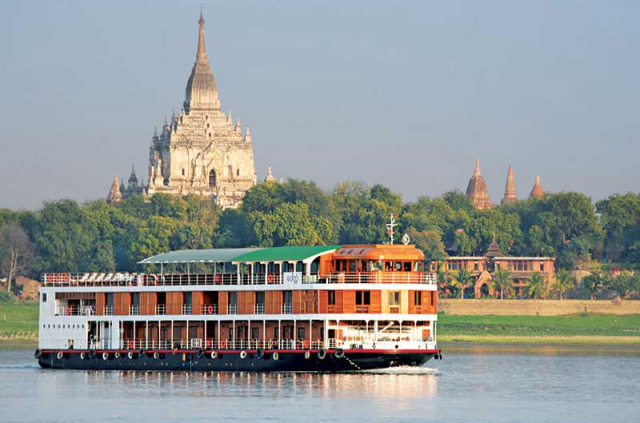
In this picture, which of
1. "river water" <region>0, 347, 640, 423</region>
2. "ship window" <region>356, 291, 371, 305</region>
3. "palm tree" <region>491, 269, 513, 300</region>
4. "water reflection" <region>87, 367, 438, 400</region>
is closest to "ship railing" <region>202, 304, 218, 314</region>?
"water reflection" <region>87, 367, 438, 400</region>

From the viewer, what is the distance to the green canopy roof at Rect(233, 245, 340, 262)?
7825 centimetres

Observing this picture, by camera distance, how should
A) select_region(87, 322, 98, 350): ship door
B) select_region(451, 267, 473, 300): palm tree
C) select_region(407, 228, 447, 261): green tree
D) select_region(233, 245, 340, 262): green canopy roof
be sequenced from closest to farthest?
select_region(233, 245, 340, 262): green canopy roof → select_region(87, 322, 98, 350): ship door → select_region(451, 267, 473, 300): palm tree → select_region(407, 228, 447, 261): green tree

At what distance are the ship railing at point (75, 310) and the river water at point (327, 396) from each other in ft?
9.02

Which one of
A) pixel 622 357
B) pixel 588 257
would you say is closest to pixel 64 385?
pixel 622 357

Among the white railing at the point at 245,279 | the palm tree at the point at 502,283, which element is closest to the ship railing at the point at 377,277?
the white railing at the point at 245,279

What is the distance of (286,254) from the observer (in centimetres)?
7900

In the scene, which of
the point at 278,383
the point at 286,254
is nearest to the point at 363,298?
the point at 286,254

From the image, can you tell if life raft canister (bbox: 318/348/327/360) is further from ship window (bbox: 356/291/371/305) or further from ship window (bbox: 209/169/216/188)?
ship window (bbox: 209/169/216/188)

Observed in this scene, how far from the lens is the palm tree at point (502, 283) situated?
495 ft

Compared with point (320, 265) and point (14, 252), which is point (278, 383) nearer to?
point (320, 265)

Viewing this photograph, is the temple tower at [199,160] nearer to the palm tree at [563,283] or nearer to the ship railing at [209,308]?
the palm tree at [563,283]

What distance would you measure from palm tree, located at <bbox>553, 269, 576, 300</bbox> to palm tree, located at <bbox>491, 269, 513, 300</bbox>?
4.02 meters

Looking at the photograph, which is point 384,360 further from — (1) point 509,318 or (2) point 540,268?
(2) point 540,268

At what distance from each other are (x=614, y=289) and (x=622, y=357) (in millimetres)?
44957
